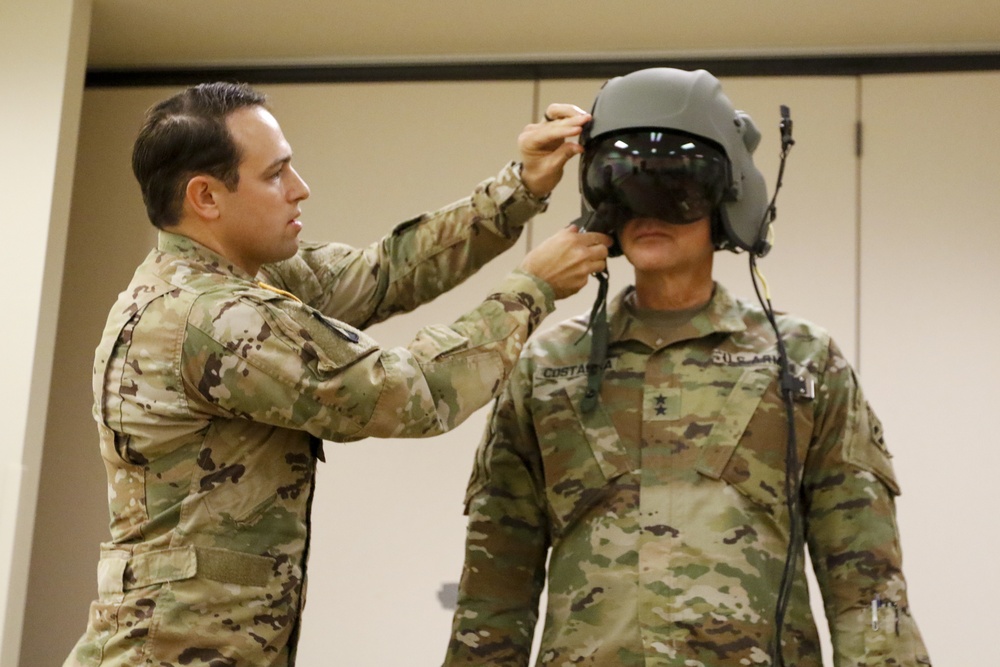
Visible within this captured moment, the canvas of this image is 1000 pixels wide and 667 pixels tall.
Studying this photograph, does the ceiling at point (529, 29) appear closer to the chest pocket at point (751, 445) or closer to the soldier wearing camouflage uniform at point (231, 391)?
the soldier wearing camouflage uniform at point (231, 391)

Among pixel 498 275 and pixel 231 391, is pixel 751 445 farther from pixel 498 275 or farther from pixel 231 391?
pixel 498 275

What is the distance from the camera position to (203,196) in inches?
73.9

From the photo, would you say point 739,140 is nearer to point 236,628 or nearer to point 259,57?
point 236,628

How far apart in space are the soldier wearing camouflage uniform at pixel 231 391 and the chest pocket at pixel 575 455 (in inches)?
8.0

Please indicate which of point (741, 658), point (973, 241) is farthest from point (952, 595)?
point (741, 658)

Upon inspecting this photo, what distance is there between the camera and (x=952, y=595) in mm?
3373

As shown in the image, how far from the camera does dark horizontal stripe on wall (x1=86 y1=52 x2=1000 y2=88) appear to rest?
3.67 m

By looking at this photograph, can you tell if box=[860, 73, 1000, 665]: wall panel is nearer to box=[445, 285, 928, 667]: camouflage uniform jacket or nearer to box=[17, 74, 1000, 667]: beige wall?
box=[17, 74, 1000, 667]: beige wall

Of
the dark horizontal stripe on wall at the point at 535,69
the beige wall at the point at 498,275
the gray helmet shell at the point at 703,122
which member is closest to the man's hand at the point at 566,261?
the gray helmet shell at the point at 703,122

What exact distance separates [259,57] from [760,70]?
167 centimetres

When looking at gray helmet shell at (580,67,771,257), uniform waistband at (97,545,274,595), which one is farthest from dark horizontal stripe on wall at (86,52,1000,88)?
uniform waistband at (97,545,274,595)

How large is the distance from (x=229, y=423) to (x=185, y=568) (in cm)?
22

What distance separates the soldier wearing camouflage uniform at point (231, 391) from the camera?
170 centimetres

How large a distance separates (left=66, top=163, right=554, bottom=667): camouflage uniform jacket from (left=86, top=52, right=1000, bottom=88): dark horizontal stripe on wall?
7.02 ft
